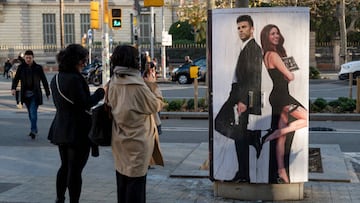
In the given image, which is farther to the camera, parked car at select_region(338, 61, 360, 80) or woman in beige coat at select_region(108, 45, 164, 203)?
parked car at select_region(338, 61, 360, 80)

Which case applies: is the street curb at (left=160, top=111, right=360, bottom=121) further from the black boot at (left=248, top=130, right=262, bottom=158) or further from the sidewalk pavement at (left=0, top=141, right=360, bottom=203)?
the black boot at (left=248, top=130, right=262, bottom=158)

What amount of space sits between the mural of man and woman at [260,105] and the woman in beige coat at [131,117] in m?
1.38

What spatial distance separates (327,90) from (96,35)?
48794 millimetres

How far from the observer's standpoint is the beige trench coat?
5238mm

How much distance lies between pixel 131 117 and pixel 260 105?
1.77 m

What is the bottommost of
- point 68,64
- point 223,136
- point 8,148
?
point 8,148

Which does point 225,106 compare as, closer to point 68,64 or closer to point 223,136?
point 223,136

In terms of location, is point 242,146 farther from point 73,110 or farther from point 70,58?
point 70,58

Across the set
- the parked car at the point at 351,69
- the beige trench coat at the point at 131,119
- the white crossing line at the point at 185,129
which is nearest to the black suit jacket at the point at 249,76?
the beige trench coat at the point at 131,119

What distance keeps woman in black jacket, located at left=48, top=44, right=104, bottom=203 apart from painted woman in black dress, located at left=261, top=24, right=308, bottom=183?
74.1 inches

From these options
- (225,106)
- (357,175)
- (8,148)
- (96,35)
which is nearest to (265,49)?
(225,106)

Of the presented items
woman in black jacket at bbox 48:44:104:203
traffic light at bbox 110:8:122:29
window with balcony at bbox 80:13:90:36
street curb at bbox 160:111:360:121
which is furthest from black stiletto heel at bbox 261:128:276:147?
window with balcony at bbox 80:13:90:36

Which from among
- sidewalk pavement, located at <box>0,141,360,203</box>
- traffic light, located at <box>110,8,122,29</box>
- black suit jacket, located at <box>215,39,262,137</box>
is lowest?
sidewalk pavement, located at <box>0,141,360,203</box>

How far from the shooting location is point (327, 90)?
2444cm
